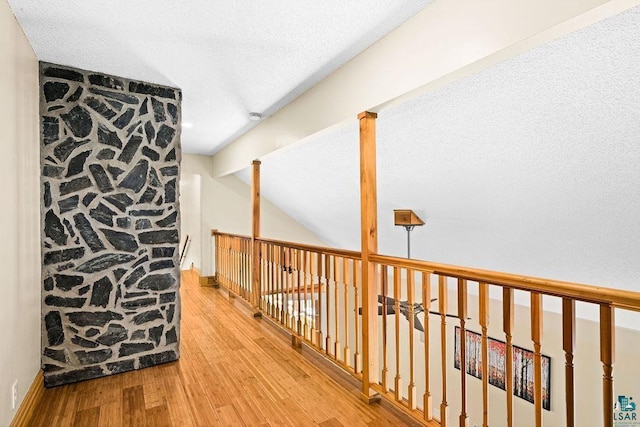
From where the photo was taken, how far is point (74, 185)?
2793 millimetres

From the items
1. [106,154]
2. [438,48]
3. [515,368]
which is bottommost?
[515,368]

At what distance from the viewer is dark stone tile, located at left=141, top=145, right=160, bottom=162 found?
10.0ft

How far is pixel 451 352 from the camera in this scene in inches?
215

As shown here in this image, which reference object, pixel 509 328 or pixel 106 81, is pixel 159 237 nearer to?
pixel 106 81

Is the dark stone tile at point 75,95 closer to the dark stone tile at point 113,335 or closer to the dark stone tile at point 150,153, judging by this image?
the dark stone tile at point 150,153

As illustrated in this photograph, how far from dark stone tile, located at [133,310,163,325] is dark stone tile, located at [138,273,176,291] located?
0.66 feet

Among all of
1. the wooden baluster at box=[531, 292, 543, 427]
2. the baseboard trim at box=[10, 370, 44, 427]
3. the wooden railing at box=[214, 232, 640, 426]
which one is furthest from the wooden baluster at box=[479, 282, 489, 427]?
the baseboard trim at box=[10, 370, 44, 427]

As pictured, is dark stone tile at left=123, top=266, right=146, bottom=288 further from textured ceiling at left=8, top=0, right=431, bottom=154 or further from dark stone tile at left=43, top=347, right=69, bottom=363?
textured ceiling at left=8, top=0, right=431, bottom=154

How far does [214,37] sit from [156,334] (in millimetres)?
2425

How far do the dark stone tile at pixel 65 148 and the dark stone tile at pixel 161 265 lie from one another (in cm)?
107

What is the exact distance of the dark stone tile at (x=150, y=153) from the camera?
3062mm

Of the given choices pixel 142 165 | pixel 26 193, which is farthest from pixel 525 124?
pixel 26 193

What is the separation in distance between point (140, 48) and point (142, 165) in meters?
0.97

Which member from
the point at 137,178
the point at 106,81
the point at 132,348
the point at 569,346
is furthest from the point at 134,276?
the point at 569,346
